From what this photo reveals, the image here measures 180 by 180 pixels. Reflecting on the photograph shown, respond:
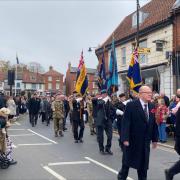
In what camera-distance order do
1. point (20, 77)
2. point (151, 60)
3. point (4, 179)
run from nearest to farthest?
point (4, 179)
point (151, 60)
point (20, 77)

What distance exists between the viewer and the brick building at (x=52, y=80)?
105 m

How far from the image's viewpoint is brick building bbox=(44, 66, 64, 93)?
104700mm

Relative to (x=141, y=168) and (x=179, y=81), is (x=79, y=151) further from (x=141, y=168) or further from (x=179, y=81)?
(x=179, y=81)

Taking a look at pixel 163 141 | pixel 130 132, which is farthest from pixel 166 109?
pixel 130 132

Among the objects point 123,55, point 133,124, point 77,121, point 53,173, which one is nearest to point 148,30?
point 123,55

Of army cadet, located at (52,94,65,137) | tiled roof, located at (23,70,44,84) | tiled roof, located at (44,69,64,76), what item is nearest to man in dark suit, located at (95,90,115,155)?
army cadet, located at (52,94,65,137)

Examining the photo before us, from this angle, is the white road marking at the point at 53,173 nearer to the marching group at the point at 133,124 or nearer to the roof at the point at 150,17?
the marching group at the point at 133,124

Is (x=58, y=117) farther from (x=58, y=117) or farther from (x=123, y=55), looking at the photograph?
(x=123, y=55)

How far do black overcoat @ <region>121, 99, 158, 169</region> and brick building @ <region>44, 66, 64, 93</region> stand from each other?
97.7m

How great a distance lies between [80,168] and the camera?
8617 mm

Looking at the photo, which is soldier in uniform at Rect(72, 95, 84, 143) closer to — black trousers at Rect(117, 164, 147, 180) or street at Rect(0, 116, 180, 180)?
street at Rect(0, 116, 180, 180)

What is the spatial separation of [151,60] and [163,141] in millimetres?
11320

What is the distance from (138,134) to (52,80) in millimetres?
99782

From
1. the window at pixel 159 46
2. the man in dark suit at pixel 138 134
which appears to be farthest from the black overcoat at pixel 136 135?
the window at pixel 159 46
